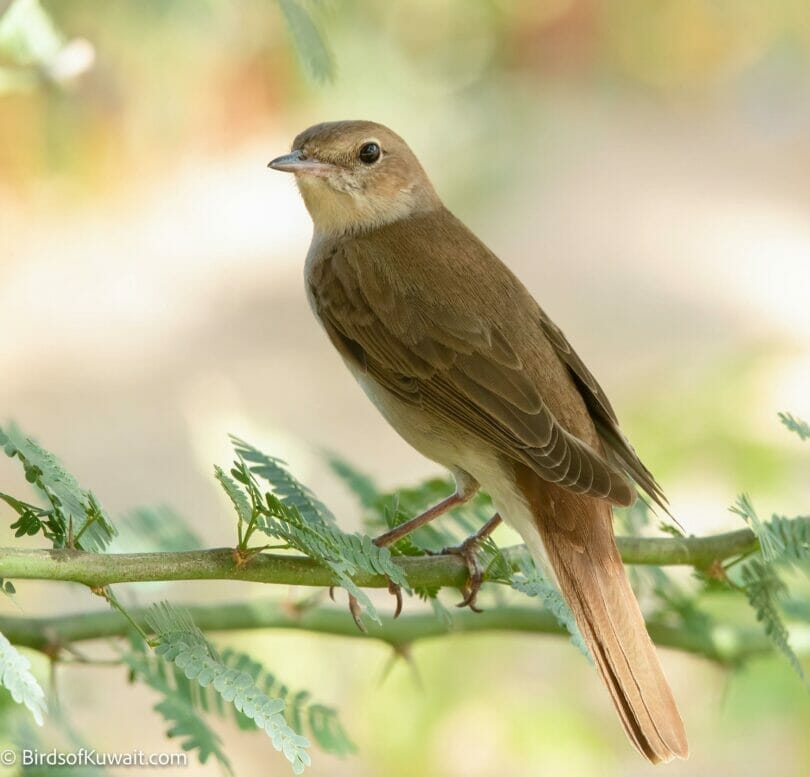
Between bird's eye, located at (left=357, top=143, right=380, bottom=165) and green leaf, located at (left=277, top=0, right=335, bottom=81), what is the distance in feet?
5.18

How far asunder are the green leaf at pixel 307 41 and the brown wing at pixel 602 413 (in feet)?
3.97

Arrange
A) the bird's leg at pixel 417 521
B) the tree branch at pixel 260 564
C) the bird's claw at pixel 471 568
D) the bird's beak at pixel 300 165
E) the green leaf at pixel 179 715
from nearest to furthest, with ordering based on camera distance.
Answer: the tree branch at pixel 260 564
the green leaf at pixel 179 715
the bird's claw at pixel 471 568
the bird's leg at pixel 417 521
the bird's beak at pixel 300 165

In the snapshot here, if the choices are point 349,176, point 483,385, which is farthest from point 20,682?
point 349,176

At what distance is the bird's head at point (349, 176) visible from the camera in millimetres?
3553

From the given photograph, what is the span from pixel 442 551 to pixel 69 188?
4.45 metres

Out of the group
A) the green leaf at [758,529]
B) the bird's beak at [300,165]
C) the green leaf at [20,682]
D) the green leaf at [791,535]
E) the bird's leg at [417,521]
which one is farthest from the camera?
the bird's beak at [300,165]

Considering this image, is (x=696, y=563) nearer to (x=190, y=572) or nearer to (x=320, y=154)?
(x=190, y=572)

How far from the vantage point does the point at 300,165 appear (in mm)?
3486

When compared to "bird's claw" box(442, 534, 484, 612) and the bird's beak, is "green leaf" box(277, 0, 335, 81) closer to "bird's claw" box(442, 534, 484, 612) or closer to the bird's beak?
"bird's claw" box(442, 534, 484, 612)

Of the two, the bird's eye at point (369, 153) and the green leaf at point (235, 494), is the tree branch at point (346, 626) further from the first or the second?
the bird's eye at point (369, 153)

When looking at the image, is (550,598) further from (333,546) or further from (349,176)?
(349,176)

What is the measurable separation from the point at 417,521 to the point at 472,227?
5494 millimetres

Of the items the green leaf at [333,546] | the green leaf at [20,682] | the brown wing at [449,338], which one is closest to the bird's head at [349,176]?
the brown wing at [449,338]

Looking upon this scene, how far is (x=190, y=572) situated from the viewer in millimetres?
1710
